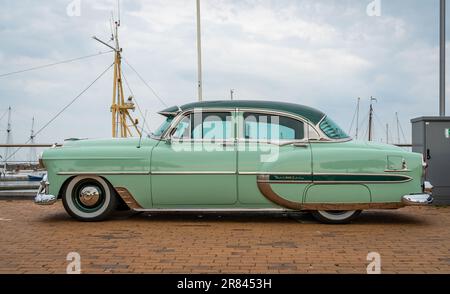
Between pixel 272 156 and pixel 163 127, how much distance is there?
167 cm

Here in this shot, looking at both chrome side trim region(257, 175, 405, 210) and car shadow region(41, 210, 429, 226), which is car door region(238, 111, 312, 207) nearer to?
chrome side trim region(257, 175, 405, 210)

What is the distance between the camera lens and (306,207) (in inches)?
272

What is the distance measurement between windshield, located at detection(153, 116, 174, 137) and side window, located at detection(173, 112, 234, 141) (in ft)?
0.63

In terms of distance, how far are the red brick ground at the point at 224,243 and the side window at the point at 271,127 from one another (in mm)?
1228

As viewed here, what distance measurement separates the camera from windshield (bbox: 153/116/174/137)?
7328mm

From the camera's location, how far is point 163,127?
740cm

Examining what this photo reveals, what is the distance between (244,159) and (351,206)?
5.21 feet

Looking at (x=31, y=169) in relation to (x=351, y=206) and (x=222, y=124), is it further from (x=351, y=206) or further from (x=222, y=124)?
(x=351, y=206)

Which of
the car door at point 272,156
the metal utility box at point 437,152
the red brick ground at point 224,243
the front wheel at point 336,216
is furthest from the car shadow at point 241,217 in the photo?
the metal utility box at point 437,152

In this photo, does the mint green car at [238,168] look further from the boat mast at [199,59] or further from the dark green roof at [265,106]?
the boat mast at [199,59]

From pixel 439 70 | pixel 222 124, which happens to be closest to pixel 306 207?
pixel 222 124

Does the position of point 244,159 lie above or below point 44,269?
above

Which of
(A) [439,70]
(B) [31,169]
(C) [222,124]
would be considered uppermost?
(A) [439,70]
